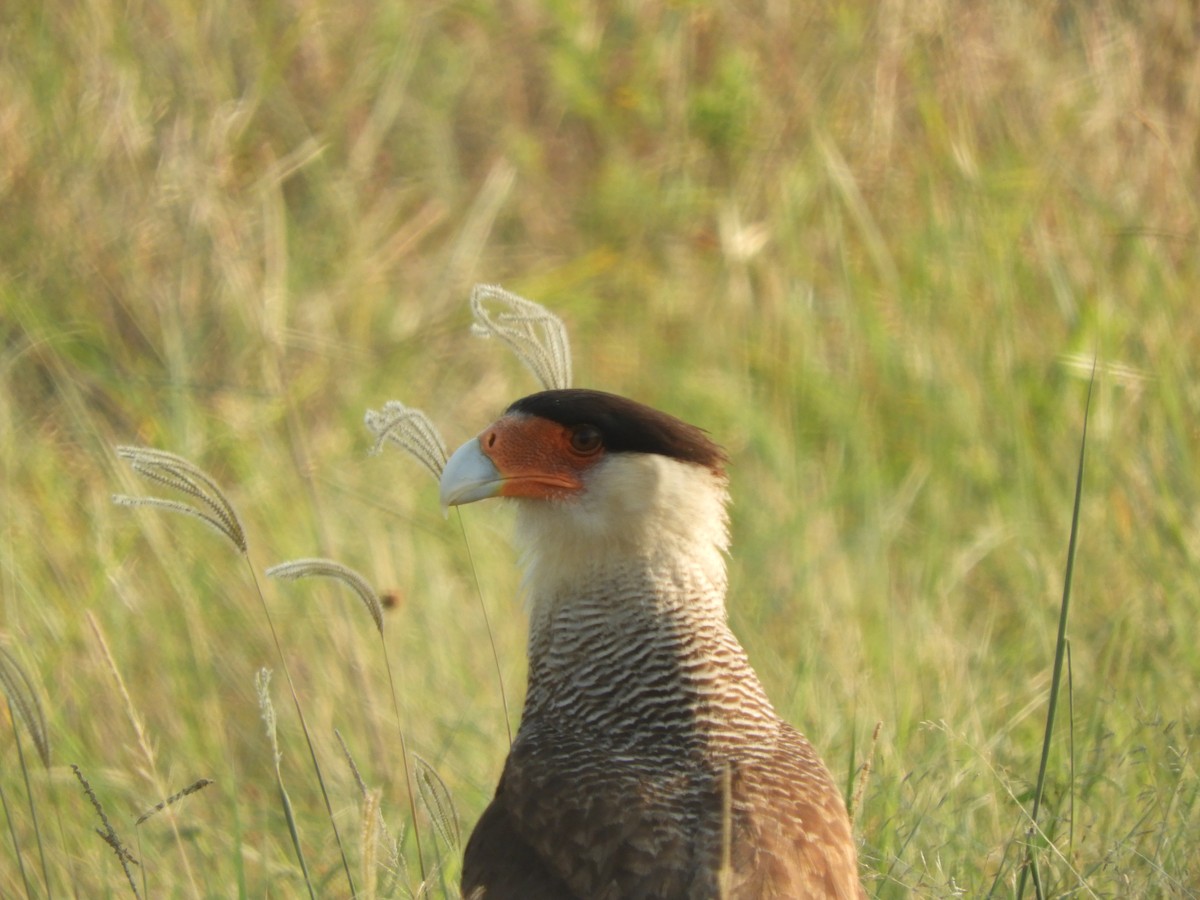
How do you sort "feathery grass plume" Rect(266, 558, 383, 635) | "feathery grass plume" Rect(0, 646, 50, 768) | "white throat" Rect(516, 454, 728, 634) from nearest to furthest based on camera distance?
"feathery grass plume" Rect(0, 646, 50, 768) → "feathery grass plume" Rect(266, 558, 383, 635) → "white throat" Rect(516, 454, 728, 634)

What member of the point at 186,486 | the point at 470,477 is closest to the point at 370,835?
the point at 186,486

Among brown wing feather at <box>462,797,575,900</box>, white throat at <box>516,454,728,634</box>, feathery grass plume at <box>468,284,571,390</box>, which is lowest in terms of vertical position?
brown wing feather at <box>462,797,575,900</box>

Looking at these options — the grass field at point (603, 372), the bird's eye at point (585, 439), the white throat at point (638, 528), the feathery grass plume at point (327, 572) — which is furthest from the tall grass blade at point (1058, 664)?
the feathery grass plume at point (327, 572)

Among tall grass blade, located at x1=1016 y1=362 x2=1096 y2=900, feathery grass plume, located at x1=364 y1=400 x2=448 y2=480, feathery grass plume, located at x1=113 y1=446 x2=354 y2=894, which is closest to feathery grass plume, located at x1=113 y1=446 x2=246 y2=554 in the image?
feathery grass plume, located at x1=113 y1=446 x2=354 y2=894

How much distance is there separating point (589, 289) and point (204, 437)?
1.59m

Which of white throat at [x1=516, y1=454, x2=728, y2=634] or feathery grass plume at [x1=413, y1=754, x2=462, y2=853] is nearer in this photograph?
feathery grass plume at [x1=413, y1=754, x2=462, y2=853]

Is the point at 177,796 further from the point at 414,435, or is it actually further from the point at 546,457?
the point at 546,457

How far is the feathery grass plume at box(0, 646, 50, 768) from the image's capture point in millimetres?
2236

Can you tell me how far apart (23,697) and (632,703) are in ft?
2.90

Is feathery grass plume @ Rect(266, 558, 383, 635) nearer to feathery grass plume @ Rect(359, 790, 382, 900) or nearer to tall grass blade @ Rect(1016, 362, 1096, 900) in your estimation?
feathery grass plume @ Rect(359, 790, 382, 900)

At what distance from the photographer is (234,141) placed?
5.84 m

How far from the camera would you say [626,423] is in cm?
280

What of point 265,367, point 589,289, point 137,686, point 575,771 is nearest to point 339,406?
point 265,367

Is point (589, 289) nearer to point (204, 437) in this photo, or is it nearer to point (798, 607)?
point (204, 437)
